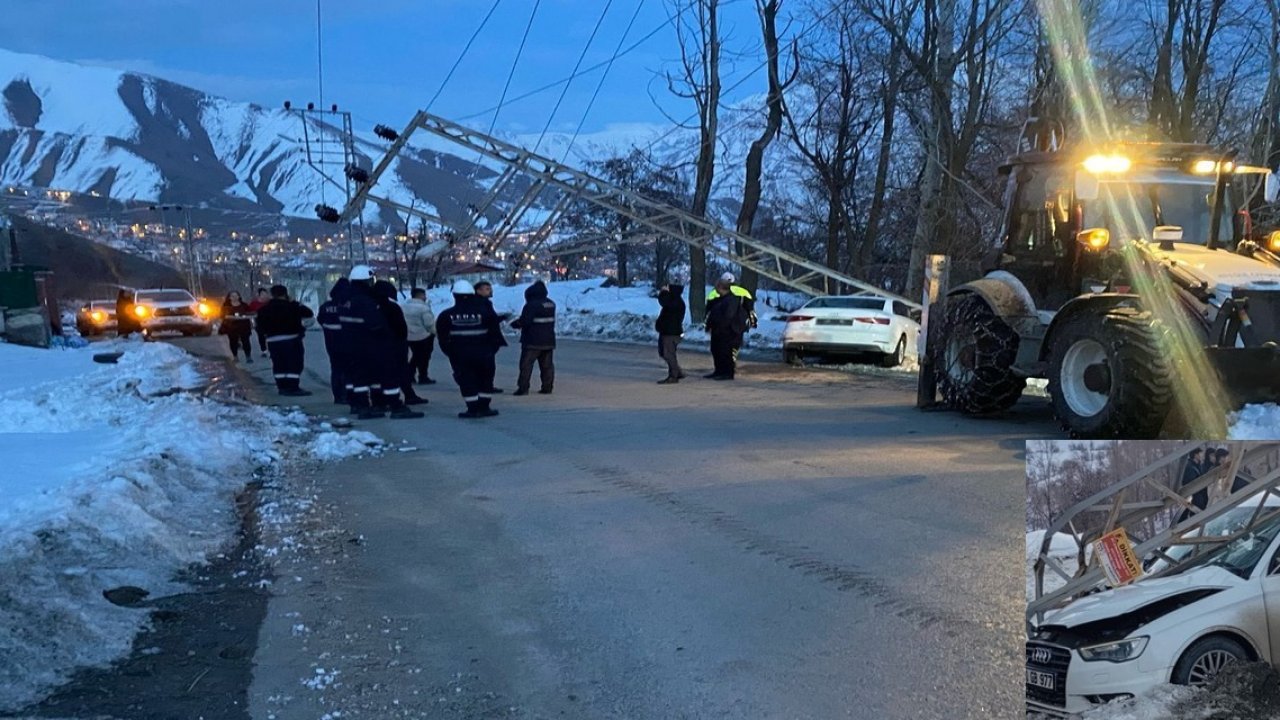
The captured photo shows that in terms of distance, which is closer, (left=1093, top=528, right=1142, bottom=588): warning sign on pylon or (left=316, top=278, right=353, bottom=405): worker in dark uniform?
(left=1093, top=528, right=1142, bottom=588): warning sign on pylon

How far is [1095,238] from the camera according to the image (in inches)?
375

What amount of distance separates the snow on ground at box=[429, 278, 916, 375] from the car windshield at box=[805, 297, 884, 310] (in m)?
1.10

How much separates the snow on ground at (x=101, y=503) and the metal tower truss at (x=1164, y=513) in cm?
375

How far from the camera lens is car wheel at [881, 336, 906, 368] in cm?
1861

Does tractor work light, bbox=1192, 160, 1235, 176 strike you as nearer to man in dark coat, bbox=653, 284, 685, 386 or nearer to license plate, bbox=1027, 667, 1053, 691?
man in dark coat, bbox=653, 284, 685, 386

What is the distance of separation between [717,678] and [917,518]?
2.82 m

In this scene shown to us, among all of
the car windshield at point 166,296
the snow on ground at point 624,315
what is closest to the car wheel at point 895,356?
the snow on ground at point 624,315

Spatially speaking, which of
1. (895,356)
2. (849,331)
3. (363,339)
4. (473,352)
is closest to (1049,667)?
(473,352)

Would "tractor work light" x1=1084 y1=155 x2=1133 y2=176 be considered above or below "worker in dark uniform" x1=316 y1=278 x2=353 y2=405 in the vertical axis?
above

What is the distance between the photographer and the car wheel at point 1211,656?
181cm

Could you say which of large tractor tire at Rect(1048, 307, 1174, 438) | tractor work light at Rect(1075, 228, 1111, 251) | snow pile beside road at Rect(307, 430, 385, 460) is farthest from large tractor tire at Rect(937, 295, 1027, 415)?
snow pile beside road at Rect(307, 430, 385, 460)

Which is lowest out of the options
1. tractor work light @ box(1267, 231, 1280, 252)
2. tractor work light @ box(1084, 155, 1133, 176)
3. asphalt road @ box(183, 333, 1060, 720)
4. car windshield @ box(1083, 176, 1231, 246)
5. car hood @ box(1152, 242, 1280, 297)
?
asphalt road @ box(183, 333, 1060, 720)

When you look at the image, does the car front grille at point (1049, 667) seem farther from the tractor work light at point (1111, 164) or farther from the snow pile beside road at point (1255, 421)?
the tractor work light at point (1111, 164)

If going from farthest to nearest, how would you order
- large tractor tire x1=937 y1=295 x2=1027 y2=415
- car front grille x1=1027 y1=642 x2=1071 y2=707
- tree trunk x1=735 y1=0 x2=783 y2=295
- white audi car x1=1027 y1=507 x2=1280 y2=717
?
tree trunk x1=735 y1=0 x2=783 y2=295
large tractor tire x1=937 y1=295 x2=1027 y2=415
car front grille x1=1027 y1=642 x2=1071 y2=707
white audi car x1=1027 y1=507 x2=1280 y2=717
